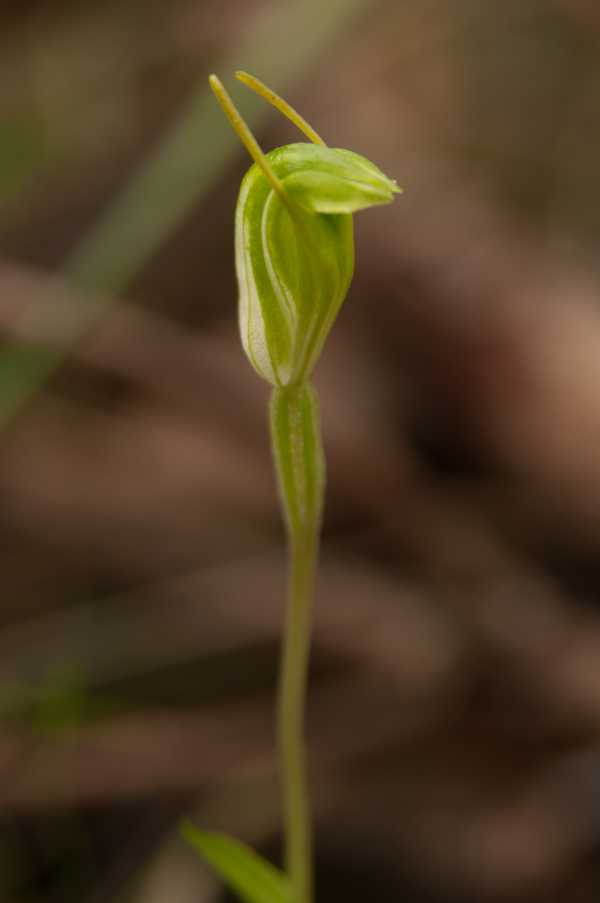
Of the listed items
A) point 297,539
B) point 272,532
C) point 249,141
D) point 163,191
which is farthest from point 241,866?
point 163,191

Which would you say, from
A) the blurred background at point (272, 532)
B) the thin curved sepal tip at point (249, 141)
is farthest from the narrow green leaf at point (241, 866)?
the thin curved sepal tip at point (249, 141)

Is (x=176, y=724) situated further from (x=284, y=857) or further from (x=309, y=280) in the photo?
(x=309, y=280)

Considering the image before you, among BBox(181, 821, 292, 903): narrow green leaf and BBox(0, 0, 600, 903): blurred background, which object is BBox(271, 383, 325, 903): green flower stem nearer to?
BBox(181, 821, 292, 903): narrow green leaf

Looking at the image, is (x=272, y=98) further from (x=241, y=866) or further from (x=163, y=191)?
(x=163, y=191)

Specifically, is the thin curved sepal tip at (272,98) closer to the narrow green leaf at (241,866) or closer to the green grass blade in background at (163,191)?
the narrow green leaf at (241,866)

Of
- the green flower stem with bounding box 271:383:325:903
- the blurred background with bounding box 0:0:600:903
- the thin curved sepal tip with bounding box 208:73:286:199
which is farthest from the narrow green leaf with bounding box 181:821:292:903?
the thin curved sepal tip with bounding box 208:73:286:199

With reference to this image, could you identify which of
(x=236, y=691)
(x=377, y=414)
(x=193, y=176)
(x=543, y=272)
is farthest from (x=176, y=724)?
(x=543, y=272)

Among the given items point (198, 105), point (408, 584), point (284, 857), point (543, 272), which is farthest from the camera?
point (543, 272)

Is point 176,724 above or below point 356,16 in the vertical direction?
below
